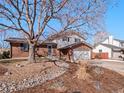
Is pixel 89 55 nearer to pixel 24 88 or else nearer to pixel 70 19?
pixel 70 19

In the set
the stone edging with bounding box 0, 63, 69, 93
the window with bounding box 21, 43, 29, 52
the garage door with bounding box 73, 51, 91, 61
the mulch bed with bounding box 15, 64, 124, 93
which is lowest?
the mulch bed with bounding box 15, 64, 124, 93

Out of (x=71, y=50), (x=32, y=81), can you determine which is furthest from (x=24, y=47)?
(x=32, y=81)

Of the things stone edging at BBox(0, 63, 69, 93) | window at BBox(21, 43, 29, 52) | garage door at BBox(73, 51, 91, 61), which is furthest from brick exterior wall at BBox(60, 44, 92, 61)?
stone edging at BBox(0, 63, 69, 93)

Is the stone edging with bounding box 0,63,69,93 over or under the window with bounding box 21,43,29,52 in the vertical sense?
under

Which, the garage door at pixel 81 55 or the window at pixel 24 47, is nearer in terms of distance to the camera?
the window at pixel 24 47

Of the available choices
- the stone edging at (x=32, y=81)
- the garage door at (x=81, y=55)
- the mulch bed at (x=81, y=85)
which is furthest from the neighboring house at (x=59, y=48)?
the stone edging at (x=32, y=81)

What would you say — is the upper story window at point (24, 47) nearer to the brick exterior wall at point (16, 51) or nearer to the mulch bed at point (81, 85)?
the brick exterior wall at point (16, 51)

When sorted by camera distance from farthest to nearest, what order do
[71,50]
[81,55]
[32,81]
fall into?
[81,55] < [71,50] < [32,81]

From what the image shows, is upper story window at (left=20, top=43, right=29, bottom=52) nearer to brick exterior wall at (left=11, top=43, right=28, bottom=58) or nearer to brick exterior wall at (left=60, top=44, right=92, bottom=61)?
brick exterior wall at (left=11, top=43, right=28, bottom=58)

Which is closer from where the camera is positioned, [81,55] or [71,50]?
[71,50]

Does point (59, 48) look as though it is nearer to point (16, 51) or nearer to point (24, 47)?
point (24, 47)

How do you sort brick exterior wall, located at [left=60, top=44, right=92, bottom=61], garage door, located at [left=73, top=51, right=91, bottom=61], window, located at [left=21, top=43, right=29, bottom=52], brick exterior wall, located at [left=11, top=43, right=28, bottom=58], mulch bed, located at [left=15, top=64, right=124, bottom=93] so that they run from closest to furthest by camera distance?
mulch bed, located at [left=15, top=64, right=124, bottom=93] → brick exterior wall, located at [left=11, top=43, right=28, bottom=58] → window, located at [left=21, top=43, right=29, bottom=52] → brick exterior wall, located at [left=60, top=44, right=92, bottom=61] → garage door, located at [left=73, top=51, right=91, bottom=61]

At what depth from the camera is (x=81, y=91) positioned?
12.2 meters

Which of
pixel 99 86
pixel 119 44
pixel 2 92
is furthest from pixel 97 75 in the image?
pixel 119 44
